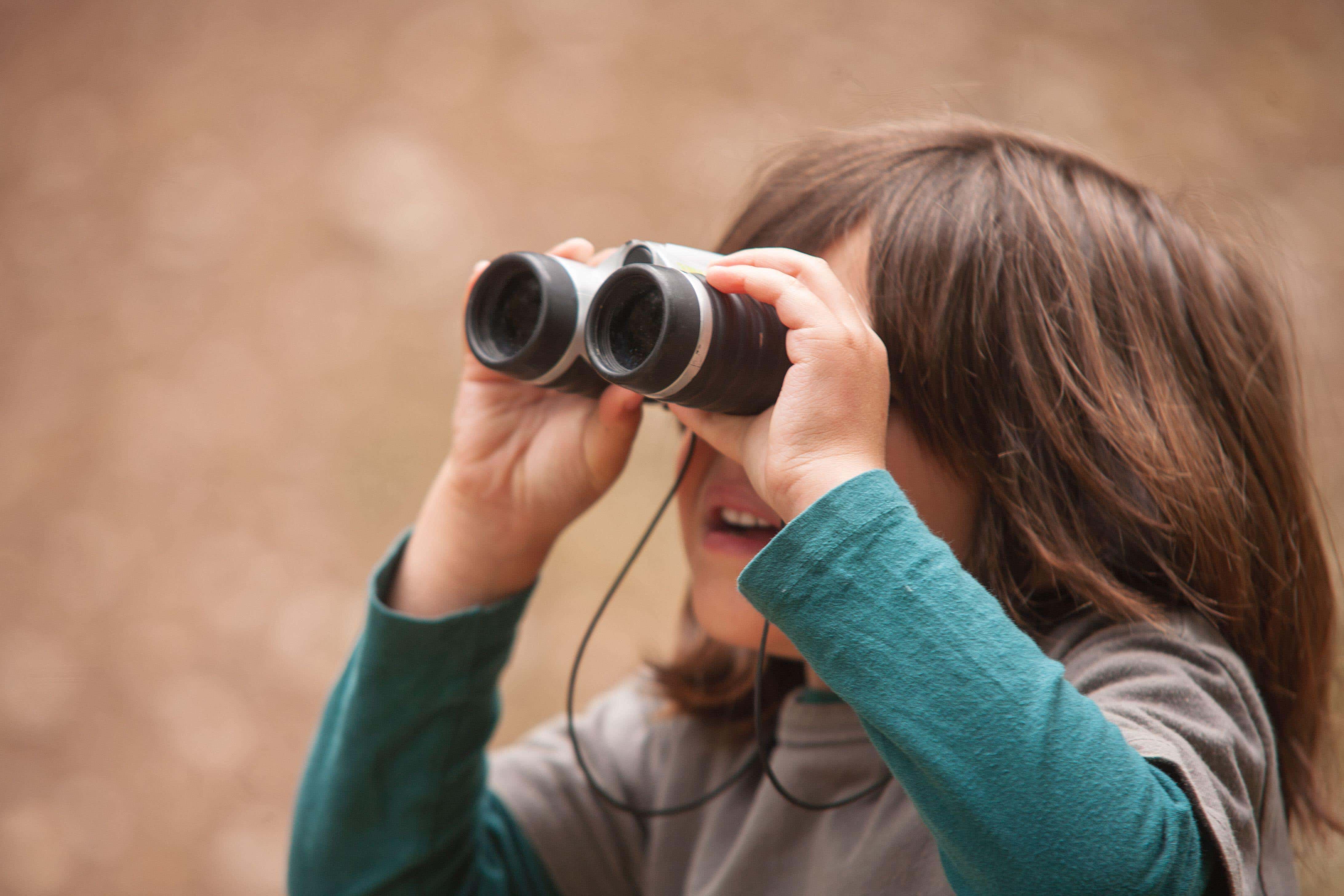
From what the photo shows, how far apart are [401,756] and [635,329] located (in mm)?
425

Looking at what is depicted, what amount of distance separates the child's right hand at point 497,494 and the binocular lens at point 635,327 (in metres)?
0.18

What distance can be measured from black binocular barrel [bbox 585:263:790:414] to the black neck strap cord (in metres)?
0.15

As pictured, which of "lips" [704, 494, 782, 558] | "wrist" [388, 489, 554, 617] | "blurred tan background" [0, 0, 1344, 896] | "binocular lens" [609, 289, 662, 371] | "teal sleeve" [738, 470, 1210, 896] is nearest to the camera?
"teal sleeve" [738, 470, 1210, 896]

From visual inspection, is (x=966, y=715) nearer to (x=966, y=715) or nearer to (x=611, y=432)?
(x=966, y=715)

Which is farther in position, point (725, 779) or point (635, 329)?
point (725, 779)

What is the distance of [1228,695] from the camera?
53 cm

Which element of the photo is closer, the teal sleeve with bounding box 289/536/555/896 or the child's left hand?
the child's left hand

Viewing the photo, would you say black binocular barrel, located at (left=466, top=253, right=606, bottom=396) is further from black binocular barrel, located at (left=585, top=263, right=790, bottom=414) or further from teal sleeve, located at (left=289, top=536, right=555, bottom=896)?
teal sleeve, located at (left=289, top=536, right=555, bottom=896)

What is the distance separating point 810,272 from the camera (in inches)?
20.2

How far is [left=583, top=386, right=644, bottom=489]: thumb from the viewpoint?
65 cm

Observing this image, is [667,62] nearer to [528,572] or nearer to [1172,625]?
[528,572]

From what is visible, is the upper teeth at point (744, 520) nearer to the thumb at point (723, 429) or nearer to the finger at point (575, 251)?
the thumb at point (723, 429)

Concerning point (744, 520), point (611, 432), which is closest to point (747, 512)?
point (744, 520)

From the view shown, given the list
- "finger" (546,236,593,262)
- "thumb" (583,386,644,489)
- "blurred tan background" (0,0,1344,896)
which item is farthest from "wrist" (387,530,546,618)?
"blurred tan background" (0,0,1344,896)
